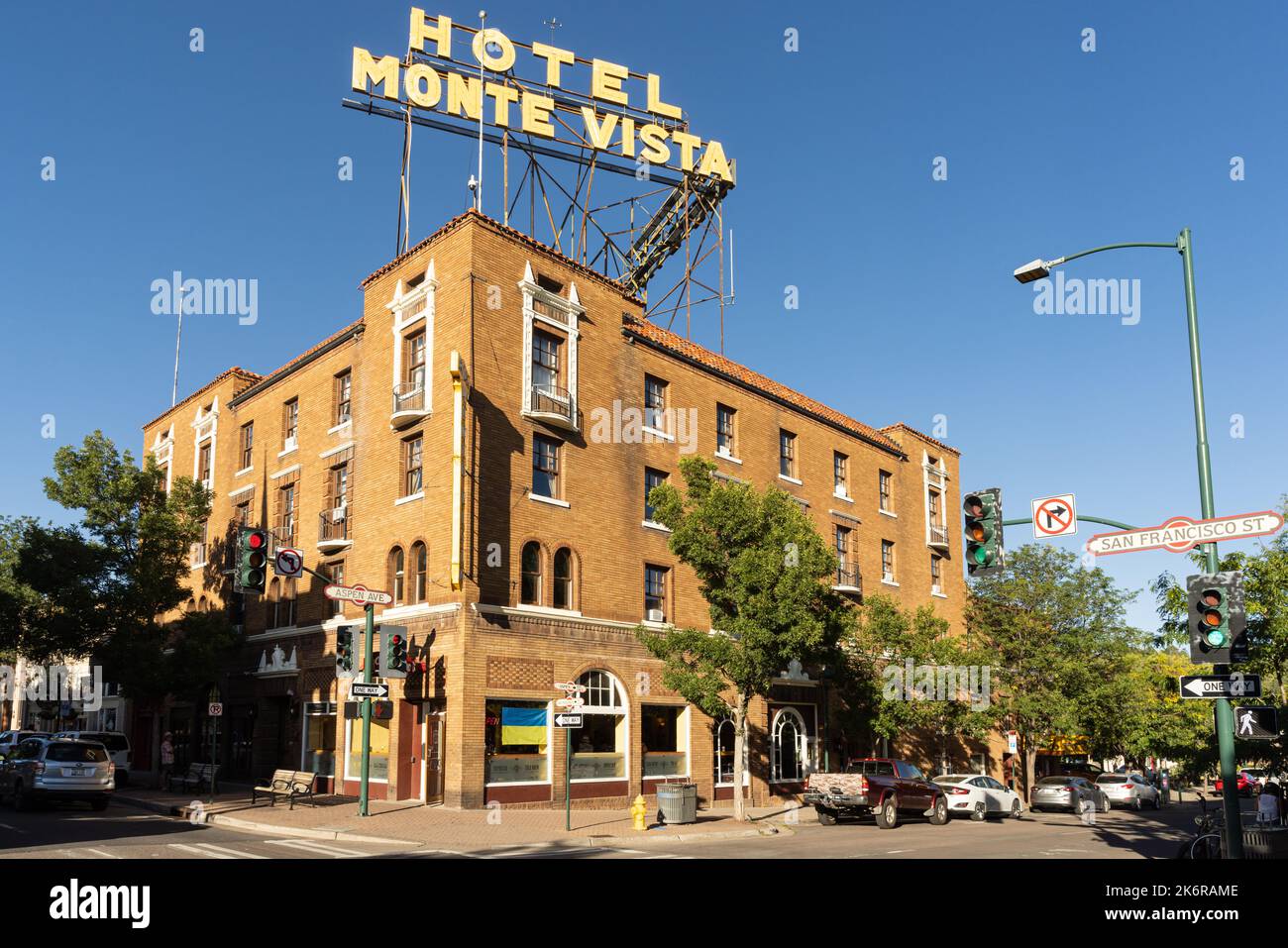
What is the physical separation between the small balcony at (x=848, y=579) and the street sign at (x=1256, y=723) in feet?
85.4

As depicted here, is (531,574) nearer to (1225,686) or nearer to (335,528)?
(335,528)

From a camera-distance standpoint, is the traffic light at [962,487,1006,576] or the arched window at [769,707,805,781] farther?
the arched window at [769,707,805,781]

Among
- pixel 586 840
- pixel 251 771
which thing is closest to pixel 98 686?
pixel 251 771

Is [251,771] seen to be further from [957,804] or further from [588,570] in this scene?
[957,804]

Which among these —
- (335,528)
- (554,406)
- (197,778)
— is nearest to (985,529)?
(554,406)

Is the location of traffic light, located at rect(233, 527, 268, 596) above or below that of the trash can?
above

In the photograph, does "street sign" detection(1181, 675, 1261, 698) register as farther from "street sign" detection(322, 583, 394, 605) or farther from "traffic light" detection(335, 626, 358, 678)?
"traffic light" detection(335, 626, 358, 678)

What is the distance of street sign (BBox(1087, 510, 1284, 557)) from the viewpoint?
1428 cm

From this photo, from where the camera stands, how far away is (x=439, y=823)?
2388 centimetres

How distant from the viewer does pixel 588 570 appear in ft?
103

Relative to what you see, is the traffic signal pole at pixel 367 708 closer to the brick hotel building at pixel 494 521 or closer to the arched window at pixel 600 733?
the brick hotel building at pixel 494 521

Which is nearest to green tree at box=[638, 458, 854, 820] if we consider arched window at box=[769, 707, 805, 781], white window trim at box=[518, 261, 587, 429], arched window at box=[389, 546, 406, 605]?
white window trim at box=[518, 261, 587, 429]

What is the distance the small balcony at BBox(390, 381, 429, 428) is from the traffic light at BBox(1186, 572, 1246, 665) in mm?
20902

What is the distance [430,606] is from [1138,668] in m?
48.8
